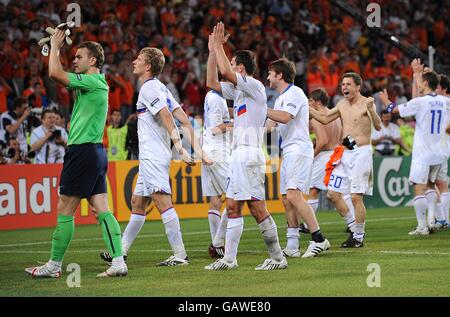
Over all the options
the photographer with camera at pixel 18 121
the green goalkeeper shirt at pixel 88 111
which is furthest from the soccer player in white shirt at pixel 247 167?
the photographer with camera at pixel 18 121

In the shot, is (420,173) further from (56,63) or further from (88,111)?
(56,63)

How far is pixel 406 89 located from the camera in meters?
29.6

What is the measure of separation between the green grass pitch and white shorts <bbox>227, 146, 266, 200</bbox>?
899mm

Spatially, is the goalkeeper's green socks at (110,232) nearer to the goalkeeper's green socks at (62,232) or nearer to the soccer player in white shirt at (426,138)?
the goalkeeper's green socks at (62,232)

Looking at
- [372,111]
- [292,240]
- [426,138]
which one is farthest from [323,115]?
[426,138]

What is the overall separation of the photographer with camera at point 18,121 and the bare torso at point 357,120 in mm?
7645

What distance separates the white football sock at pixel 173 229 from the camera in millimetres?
11867

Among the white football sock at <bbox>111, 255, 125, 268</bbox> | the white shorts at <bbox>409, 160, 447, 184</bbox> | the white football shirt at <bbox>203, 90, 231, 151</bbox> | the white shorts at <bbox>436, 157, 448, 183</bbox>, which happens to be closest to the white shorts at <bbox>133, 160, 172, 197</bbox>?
the white football sock at <bbox>111, 255, 125, 268</bbox>

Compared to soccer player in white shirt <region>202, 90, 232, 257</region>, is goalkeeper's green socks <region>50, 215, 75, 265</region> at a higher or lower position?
lower

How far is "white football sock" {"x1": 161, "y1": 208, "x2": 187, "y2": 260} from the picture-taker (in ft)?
38.9

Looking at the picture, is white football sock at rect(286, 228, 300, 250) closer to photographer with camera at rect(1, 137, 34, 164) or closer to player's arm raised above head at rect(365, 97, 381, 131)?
player's arm raised above head at rect(365, 97, 381, 131)

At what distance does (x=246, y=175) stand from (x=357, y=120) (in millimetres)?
4038

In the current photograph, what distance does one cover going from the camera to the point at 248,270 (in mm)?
11375

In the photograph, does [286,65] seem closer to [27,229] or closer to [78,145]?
[78,145]
